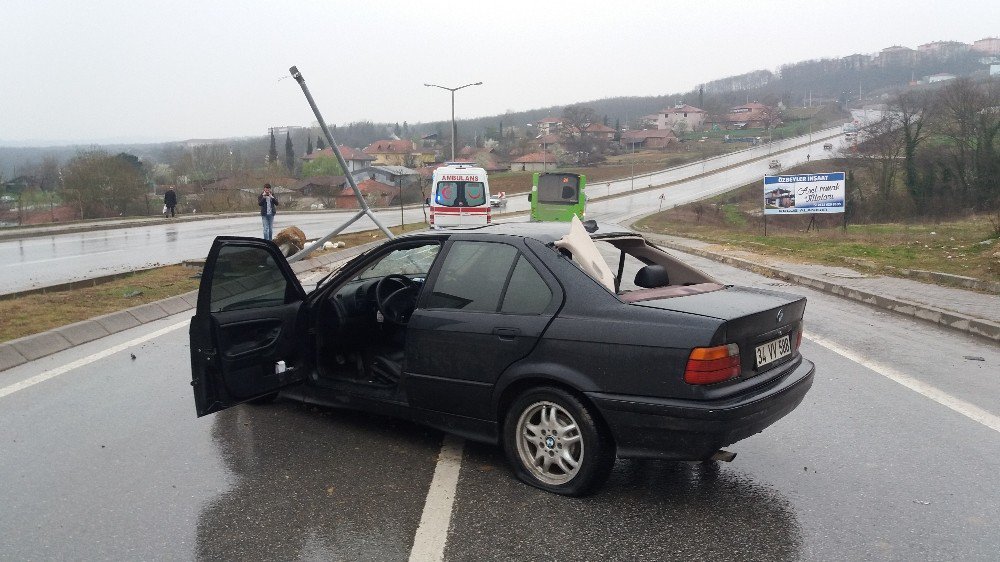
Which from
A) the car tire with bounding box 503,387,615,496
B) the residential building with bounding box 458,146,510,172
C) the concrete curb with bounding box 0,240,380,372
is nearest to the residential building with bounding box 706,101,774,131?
the residential building with bounding box 458,146,510,172

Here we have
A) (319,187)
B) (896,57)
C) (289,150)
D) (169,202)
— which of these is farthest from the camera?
(896,57)

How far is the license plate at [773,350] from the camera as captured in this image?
4.18m

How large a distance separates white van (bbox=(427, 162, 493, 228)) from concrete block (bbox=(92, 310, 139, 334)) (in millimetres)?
15175

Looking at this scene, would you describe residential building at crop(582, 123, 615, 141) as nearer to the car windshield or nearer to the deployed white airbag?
the car windshield

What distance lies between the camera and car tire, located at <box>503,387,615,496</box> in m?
4.03

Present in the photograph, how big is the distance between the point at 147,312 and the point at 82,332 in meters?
1.55

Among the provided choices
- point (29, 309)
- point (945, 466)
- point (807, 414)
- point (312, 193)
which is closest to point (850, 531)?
point (945, 466)

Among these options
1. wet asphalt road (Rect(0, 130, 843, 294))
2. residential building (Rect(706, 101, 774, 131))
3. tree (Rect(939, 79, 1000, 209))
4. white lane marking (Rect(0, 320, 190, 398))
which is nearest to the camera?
white lane marking (Rect(0, 320, 190, 398))

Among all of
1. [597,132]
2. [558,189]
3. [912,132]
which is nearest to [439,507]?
[558,189]

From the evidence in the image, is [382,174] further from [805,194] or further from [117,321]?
[117,321]

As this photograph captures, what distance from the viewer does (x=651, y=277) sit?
4828 millimetres

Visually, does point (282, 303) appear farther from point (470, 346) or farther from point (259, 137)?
point (259, 137)

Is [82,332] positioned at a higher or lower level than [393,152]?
lower

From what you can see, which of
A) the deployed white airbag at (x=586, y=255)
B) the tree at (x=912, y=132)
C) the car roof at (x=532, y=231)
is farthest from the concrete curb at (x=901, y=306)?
the tree at (x=912, y=132)
